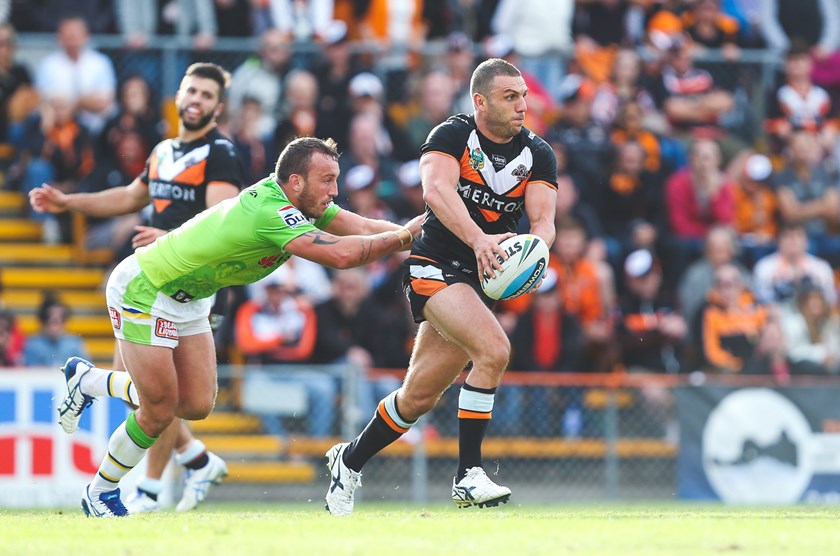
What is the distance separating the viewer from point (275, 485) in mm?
14242

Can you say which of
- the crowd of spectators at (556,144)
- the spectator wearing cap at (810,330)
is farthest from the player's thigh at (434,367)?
the spectator wearing cap at (810,330)

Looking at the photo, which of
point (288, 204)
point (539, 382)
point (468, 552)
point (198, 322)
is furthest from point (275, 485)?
point (468, 552)

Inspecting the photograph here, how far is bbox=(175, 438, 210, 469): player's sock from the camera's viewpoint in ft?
36.4

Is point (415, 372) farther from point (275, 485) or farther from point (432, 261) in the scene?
point (275, 485)

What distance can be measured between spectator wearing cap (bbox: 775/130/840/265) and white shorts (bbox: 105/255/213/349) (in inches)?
425

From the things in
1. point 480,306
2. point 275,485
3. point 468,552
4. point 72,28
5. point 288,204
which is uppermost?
point 72,28

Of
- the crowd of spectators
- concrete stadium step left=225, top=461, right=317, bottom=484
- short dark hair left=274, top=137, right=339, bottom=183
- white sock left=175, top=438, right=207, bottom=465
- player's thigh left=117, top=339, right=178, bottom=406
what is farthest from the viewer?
the crowd of spectators

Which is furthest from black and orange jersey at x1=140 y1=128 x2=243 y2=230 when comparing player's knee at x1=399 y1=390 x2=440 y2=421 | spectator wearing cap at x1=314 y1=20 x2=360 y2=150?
spectator wearing cap at x1=314 y1=20 x2=360 y2=150

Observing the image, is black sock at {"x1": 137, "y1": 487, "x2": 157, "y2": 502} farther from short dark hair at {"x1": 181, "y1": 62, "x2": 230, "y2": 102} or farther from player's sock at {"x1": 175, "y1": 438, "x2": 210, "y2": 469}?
short dark hair at {"x1": 181, "y1": 62, "x2": 230, "y2": 102}

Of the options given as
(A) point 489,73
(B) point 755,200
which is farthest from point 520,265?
(B) point 755,200

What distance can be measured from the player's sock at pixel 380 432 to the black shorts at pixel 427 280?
2.01ft

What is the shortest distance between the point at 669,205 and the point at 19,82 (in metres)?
7.68

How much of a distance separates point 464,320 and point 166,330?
6.13 feet

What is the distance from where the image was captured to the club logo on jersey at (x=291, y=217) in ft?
28.6
